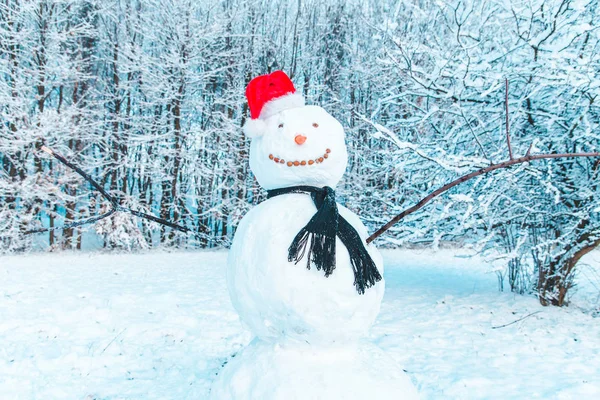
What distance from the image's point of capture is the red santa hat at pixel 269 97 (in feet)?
6.63

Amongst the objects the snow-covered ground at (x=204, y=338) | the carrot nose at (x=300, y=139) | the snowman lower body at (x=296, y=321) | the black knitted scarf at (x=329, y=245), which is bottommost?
the snow-covered ground at (x=204, y=338)

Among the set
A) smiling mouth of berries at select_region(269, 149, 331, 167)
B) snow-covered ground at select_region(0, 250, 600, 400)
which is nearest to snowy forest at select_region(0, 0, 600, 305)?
snow-covered ground at select_region(0, 250, 600, 400)

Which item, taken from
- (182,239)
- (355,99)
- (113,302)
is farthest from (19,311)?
(355,99)

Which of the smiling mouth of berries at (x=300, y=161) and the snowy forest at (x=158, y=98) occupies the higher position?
the snowy forest at (x=158, y=98)

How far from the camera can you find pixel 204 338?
4.38m

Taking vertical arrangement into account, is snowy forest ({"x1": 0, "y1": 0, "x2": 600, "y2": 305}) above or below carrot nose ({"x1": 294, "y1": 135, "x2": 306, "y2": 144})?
above

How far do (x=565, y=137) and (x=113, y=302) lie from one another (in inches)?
222

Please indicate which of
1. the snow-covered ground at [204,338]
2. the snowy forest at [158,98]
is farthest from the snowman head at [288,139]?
the snowy forest at [158,98]

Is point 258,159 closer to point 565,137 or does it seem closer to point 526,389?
point 526,389

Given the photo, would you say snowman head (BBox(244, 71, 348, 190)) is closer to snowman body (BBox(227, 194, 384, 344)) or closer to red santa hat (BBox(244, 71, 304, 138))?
red santa hat (BBox(244, 71, 304, 138))

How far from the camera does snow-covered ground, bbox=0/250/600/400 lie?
10.8 ft

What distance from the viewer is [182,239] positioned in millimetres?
12609

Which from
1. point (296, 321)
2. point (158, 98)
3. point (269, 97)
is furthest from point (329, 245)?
point (158, 98)

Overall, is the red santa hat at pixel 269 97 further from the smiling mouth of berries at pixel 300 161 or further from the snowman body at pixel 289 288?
the snowman body at pixel 289 288
